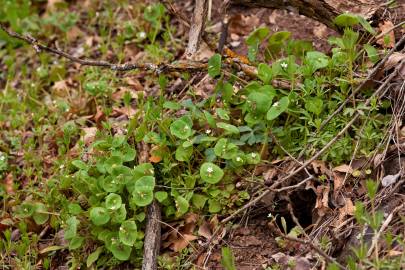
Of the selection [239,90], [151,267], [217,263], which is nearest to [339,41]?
[239,90]

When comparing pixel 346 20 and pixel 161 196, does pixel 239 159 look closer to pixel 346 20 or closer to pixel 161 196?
pixel 161 196

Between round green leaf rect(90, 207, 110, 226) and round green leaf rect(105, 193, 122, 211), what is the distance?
0.04m

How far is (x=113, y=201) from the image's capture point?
10.2ft

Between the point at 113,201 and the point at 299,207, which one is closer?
the point at 113,201

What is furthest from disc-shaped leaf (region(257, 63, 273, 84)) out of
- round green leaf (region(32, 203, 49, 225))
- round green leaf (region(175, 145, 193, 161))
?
round green leaf (region(32, 203, 49, 225))

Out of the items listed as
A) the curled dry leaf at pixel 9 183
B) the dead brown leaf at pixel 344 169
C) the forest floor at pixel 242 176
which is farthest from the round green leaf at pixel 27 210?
the dead brown leaf at pixel 344 169

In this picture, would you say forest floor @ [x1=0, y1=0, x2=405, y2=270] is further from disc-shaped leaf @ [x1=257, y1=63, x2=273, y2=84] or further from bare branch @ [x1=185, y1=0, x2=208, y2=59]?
bare branch @ [x1=185, y1=0, x2=208, y2=59]

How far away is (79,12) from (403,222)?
3.48 meters

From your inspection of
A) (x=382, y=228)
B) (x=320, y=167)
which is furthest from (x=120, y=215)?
(x=382, y=228)

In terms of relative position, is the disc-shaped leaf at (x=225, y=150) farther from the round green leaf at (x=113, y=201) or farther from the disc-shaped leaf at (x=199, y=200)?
the round green leaf at (x=113, y=201)

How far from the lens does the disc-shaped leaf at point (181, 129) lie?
3.24 m

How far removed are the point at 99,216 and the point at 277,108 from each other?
1081mm

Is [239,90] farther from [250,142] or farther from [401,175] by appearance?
[401,175]

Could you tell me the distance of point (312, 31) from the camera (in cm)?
411
